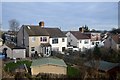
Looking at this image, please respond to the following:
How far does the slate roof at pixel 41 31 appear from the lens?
16938 millimetres

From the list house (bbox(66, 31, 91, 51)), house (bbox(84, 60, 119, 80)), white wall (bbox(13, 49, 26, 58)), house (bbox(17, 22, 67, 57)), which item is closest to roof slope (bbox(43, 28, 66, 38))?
house (bbox(17, 22, 67, 57))

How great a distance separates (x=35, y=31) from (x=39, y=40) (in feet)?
2.81

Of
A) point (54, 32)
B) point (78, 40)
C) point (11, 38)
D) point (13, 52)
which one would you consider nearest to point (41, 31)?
point (54, 32)

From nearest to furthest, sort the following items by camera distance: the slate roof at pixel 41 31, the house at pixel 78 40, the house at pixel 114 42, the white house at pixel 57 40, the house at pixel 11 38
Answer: the slate roof at pixel 41 31
the house at pixel 114 42
the white house at pixel 57 40
the house at pixel 78 40
the house at pixel 11 38

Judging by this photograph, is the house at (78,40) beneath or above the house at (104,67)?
above

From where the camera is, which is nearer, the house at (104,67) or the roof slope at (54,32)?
the house at (104,67)

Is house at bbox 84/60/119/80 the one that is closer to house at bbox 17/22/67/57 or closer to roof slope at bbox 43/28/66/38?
house at bbox 17/22/67/57

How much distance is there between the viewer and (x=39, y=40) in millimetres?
17234

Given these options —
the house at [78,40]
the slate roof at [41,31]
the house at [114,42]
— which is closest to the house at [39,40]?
the slate roof at [41,31]

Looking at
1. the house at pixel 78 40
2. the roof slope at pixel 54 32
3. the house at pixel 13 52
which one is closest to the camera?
the house at pixel 13 52

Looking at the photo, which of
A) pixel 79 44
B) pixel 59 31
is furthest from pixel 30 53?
pixel 79 44

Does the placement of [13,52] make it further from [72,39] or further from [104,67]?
[72,39]

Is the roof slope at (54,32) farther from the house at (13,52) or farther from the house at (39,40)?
the house at (13,52)

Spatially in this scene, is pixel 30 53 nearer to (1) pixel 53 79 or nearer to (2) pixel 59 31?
(2) pixel 59 31
